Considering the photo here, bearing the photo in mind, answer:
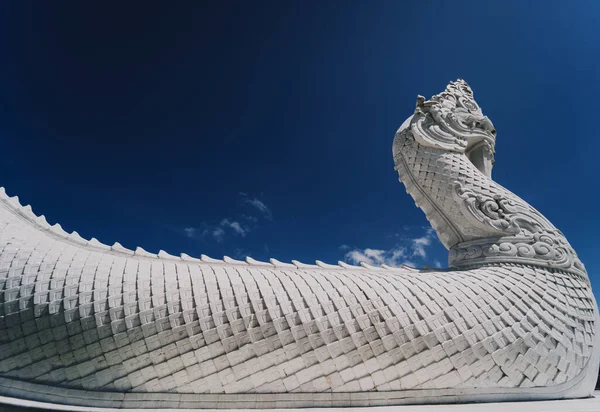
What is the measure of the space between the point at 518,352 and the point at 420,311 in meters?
1.06

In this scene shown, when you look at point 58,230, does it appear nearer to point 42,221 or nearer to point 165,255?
point 42,221

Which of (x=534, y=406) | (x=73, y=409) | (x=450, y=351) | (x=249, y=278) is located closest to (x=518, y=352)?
(x=534, y=406)

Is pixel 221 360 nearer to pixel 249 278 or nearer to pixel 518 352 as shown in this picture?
pixel 249 278

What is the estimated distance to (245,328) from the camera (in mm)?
2496

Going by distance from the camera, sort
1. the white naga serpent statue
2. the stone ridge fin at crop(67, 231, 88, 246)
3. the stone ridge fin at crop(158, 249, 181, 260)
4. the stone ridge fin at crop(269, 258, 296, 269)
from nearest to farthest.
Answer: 1. the white naga serpent statue
2. the stone ridge fin at crop(67, 231, 88, 246)
3. the stone ridge fin at crop(158, 249, 181, 260)
4. the stone ridge fin at crop(269, 258, 296, 269)

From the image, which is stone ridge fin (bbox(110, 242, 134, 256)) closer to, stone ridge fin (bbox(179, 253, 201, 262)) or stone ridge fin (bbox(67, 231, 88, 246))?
stone ridge fin (bbox(67, 231, 88, 246))

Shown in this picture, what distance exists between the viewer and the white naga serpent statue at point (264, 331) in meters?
2.30

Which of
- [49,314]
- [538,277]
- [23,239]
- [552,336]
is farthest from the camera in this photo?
[538,277]

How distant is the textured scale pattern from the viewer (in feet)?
7.58

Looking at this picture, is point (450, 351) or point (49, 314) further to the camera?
point (450, 351)

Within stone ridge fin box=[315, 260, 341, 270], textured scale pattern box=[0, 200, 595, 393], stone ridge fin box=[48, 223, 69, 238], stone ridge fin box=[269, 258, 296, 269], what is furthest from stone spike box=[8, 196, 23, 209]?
stone ridge fin box=[315, 260, 341, 270]

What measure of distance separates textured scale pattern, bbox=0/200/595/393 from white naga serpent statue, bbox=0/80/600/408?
0.4 inches

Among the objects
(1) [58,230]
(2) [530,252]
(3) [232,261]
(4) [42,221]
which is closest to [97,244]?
(1) [58,230]

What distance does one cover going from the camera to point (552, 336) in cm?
316
